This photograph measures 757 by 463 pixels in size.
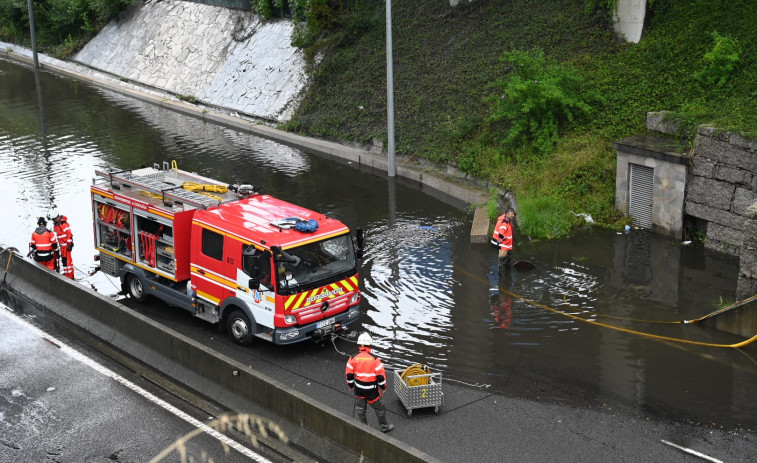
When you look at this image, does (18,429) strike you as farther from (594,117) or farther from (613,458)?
(594,117)

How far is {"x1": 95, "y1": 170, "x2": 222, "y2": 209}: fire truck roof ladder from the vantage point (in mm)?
16031

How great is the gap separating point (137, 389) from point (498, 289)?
738 cm

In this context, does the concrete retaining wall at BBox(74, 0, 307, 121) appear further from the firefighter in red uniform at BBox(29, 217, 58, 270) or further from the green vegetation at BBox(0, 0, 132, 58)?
the firefighter in red uniform at BBox(29, 217, 58, 270)

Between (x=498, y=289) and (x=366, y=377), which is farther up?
(x=366, y=377)

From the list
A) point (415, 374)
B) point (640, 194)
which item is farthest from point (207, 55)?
point (415, 374)

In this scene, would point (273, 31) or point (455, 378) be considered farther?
point (273, 31)

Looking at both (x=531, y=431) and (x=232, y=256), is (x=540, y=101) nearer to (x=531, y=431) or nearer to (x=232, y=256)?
(x=232, y=256)

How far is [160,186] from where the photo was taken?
672 inches

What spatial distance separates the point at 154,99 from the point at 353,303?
25.1m

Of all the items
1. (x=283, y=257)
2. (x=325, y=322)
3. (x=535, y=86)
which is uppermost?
(x=535, y=86)

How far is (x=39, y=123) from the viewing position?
34188mm

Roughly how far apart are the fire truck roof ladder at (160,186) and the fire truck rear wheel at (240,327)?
2.07m

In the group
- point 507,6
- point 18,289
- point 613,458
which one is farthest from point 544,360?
point 507,6

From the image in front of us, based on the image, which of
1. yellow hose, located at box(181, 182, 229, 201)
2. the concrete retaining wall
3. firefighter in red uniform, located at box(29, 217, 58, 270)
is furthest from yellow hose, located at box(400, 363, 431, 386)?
the concrete retaining wall
